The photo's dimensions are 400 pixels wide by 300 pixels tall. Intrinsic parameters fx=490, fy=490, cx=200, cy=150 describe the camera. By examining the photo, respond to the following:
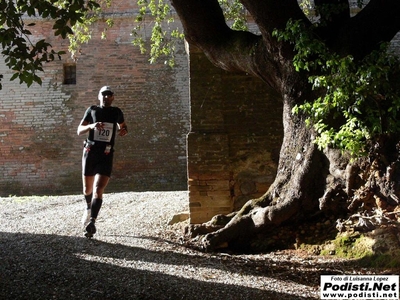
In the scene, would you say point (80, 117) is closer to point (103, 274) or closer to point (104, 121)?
point (104, 121)

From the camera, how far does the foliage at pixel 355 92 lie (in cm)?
465

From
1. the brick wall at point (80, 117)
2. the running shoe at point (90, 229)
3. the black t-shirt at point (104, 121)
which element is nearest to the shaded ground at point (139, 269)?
the running shoe at point (90, 229)

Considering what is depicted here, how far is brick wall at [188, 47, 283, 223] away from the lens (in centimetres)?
728

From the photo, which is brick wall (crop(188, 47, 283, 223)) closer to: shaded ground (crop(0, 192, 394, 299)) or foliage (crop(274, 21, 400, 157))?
shaded ground (crop(0, 192, 394, 299))

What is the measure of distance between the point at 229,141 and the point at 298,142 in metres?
1.68

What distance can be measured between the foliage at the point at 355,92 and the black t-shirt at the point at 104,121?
2431mm

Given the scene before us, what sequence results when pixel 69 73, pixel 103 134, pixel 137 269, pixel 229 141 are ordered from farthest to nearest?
pixel 69 73
pixel 229 141
pixel 103 134
pixel 137 269

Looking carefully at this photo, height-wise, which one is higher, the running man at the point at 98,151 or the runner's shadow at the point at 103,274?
the running man at the point at 98,151

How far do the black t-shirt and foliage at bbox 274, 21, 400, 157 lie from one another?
2431 mm

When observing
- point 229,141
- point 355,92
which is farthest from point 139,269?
point 229,141

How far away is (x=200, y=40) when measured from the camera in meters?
6.50

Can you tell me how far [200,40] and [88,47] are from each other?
930cm

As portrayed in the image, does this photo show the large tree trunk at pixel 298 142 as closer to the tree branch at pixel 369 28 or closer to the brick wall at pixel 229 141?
the tree branch at pixel 369 28

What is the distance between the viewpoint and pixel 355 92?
465cm
